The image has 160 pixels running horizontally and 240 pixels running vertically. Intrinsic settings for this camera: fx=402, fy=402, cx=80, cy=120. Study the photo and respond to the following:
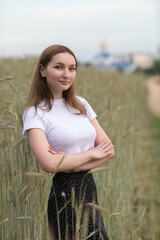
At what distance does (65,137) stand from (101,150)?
0.41 ft

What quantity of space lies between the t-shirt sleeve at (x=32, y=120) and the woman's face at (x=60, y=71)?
0.12 metres

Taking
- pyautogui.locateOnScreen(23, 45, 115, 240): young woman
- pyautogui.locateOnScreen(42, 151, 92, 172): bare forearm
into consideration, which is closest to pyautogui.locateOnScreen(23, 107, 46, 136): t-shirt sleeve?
pyautogui.locateOnScreen(23, 45, 115, 240): young woman

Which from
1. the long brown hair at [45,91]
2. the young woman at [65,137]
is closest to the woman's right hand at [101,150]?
the young woman at [65,137]

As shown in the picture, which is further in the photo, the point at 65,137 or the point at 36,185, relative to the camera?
the point at 36,185

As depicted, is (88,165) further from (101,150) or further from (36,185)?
(36,185)

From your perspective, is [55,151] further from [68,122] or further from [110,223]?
[110,223]

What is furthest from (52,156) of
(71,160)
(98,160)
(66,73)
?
(66,73)

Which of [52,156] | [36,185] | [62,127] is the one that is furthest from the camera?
[36,185]

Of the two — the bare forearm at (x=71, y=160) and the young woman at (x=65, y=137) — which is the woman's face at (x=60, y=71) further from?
the bare forearm at (x=71, y=160)

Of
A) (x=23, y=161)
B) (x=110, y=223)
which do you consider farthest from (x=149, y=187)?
(x=23, y=161)

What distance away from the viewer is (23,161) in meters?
1.55

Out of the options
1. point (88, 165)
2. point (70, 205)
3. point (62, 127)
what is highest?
point (62, 127)

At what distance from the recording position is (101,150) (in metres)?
1.33

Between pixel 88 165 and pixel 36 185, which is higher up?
pixel 88 165
